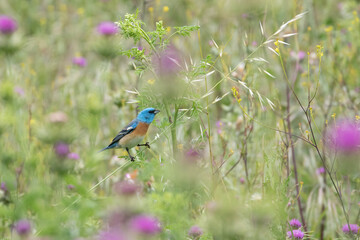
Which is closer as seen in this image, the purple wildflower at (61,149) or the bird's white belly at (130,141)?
the purple wildflower at (61,149)

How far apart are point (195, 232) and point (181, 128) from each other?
1.34 metres

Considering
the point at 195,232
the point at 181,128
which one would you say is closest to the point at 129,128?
the point at 195,232

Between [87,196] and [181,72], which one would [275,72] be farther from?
[87,196]

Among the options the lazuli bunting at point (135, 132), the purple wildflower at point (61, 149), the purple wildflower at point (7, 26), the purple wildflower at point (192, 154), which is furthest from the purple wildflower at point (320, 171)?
the purple wildflower at point (7, 26)

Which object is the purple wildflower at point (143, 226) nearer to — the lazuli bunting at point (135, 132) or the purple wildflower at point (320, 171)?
the lazuli bunting at point (135, 132)

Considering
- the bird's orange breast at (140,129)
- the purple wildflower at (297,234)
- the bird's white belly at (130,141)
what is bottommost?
the purple wildflower at (297,234)

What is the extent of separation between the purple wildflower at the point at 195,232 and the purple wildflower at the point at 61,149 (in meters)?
0.60

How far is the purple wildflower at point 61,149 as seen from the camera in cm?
171

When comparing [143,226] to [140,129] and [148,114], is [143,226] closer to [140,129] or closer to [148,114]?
[148,114]

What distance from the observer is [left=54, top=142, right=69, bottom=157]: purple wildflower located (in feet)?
5.62

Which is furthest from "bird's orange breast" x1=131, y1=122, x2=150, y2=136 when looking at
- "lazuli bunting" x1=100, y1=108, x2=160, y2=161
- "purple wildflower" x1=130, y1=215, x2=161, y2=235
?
"purple wildflower" x1=130, y1=215, x2=161, y2=235

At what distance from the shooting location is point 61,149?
173cm

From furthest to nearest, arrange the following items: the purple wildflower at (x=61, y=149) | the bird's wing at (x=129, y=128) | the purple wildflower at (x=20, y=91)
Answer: the purple wildflower at (x=20, y=91)
the bird's wing at (x=129, y=128)
the purple wildflower at (x=61, y=149)

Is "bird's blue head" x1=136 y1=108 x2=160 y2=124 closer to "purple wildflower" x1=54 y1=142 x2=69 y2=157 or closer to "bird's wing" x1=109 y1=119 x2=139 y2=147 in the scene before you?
"bird's wing" x1=109 y1=119 x2=139 y2=147
